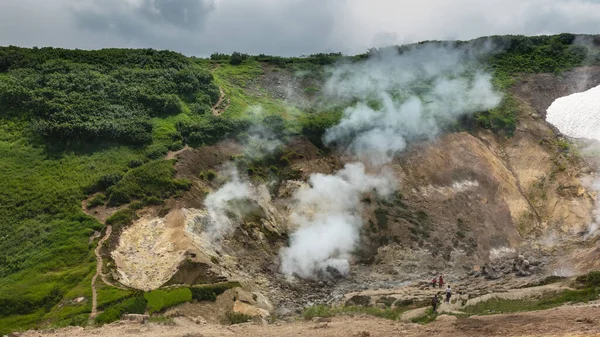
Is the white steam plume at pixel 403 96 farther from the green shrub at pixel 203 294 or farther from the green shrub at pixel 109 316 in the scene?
the green shrub at pixel 109 316

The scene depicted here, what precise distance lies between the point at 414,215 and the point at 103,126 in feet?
93.8

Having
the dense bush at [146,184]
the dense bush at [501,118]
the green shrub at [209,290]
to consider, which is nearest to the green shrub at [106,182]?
the dense bush at [146,184]

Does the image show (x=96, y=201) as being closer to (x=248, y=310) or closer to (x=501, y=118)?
(x=248, y=310)

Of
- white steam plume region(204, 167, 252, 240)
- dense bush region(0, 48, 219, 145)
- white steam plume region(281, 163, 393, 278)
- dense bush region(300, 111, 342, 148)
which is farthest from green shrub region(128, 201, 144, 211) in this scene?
dense bush region(300, 111, 342, 148)

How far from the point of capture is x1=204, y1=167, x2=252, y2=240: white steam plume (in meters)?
39.0

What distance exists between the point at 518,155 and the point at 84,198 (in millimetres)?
40212

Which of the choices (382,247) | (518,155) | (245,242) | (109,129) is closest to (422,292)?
(382,247)

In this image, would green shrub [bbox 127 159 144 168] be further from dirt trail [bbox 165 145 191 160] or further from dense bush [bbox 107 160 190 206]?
dirt trail [bbox 165 145 191 160]

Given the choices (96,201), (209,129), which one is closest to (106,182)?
(96,201)

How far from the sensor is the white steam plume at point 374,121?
4031cm

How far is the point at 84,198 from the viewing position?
1580 inches

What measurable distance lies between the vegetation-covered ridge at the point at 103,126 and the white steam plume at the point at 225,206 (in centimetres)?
278

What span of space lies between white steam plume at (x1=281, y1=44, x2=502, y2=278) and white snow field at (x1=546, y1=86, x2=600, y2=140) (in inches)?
244

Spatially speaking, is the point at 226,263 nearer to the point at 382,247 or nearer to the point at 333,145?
the point at 382,247
